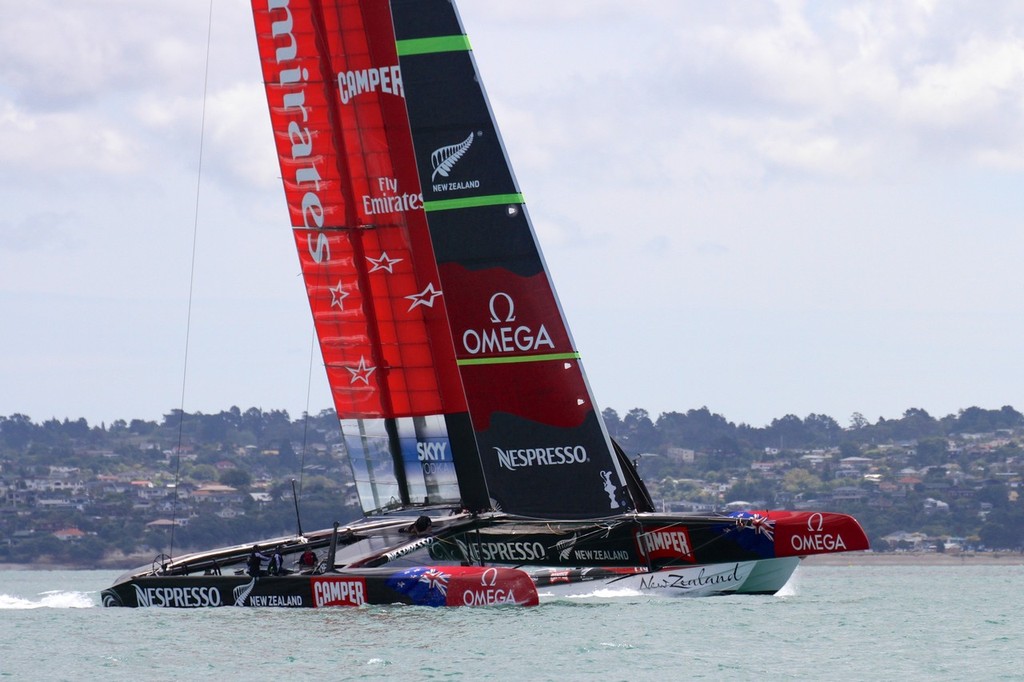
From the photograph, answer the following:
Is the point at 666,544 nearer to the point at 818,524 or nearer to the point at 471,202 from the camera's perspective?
the point at 818,524

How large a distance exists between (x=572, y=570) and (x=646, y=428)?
11637 cm

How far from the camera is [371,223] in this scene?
25875 millimetres

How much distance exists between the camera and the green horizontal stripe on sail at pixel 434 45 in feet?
81.2

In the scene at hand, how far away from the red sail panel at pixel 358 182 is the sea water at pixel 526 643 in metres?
3.74

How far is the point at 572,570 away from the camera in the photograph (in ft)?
80.8

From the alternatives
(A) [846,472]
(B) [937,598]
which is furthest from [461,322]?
(A) [846,472]

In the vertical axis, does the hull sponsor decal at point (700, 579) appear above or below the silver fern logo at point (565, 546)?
below

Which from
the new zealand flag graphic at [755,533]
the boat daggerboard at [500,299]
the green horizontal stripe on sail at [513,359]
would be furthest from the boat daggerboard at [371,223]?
the new zealand flag graphic at [755,533]

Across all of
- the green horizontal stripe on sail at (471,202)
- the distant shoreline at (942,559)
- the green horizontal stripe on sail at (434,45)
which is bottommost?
the distant shoreline at (942,559)

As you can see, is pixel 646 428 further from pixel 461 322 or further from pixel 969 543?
pixel 461 322

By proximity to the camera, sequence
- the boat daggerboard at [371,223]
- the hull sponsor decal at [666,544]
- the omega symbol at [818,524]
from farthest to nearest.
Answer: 1. the boat daggerboard at [371,223]
2. the hull sponsor decal at [666,544]
3. the omega symbol at [818,524]

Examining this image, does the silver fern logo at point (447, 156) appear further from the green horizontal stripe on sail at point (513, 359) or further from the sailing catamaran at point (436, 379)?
the green horizontal stripe on sail at point (513, 359)

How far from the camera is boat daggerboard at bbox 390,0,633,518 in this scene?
2450 centimetres

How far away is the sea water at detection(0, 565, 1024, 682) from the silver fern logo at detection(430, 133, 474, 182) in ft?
17.9
